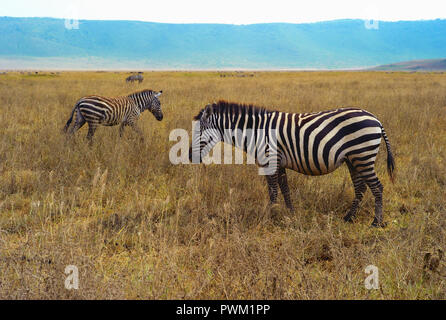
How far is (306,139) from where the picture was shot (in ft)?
14.3

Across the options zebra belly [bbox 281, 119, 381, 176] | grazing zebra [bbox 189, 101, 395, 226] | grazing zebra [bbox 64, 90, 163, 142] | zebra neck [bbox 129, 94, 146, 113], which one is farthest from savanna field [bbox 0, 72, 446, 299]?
zebra neck [bbox 129, 94, 146, 113]

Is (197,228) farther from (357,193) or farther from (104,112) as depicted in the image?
(104,112)

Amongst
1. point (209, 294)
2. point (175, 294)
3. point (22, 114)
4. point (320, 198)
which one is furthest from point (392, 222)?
point (22, 114)

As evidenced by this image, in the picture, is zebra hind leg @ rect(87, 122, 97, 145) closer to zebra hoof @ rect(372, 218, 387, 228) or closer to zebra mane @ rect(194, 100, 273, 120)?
zebra mane @ rect(194, 100, 273, 120)

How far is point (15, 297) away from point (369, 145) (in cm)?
386

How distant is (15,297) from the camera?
2.22 metres

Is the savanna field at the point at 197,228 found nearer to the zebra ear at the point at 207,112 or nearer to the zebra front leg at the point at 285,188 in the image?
the zebra front leg at the point at 285,188

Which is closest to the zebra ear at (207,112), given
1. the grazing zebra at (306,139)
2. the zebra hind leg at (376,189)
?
the grazing zebra at (306,139)

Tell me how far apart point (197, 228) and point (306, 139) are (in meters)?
1.80

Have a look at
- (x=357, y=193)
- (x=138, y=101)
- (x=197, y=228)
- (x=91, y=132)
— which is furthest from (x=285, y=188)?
(x=138, y=101)

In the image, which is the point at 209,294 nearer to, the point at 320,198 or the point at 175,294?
the point at 175,294

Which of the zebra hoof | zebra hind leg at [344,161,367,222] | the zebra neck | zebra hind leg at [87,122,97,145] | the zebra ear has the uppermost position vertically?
the zebra neck

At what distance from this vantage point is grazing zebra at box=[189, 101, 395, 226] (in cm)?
417

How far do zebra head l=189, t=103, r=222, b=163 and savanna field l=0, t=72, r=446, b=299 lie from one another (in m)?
0.33
